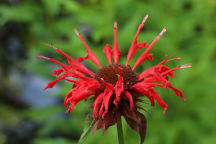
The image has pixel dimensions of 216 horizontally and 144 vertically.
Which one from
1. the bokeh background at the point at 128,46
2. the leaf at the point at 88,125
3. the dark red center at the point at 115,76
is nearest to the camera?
the leaf at the point at 88,125

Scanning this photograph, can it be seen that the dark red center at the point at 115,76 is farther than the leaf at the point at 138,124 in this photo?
Yes

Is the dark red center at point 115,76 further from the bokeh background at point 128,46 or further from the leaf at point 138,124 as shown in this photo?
the bokeh background at point 128,46

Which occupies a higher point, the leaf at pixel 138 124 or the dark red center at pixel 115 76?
the dark red center at pixel 115 76

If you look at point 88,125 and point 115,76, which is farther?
point 115,76

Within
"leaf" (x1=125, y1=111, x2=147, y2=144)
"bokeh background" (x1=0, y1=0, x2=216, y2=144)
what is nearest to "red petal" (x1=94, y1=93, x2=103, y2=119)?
"leaf" (x1=125, y1=111, x2=147, y2=144)

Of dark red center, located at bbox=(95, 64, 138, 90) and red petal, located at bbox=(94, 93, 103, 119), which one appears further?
dark red center, located at bbox=(95, 64, 138, 90)

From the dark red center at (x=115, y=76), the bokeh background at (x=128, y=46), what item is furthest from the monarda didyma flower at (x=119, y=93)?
the bokeh background at (x=128, y=46)

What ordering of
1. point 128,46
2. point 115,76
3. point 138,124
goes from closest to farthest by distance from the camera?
point 138,124 → point 115,76 → point 128,46

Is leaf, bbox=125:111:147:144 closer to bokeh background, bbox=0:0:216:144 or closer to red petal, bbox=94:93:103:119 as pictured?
red petal, bbox=94:93:103:119

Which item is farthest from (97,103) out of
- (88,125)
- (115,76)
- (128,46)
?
(128,46)

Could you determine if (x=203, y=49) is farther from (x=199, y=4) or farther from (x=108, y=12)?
(x=108, y=12)

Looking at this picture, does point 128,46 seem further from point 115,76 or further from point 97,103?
point 97,103

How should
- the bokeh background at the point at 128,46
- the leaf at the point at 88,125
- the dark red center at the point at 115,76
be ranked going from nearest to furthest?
the leaf at the point at 88,125
the dark red center at the point at 115,76
the bokeh background at the point at 128,46

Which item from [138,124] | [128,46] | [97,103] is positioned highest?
[128,46]
